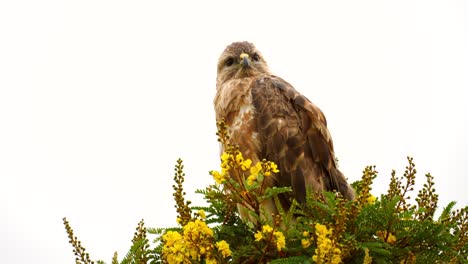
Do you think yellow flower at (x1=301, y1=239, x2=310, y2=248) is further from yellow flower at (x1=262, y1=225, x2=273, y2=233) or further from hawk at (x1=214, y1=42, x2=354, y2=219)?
hawk at (x1=214, y1=42, x2=354, y2=219)

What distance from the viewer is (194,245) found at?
→ 3402mm

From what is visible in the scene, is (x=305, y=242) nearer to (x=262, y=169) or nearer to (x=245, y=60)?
(x=262, y=169)

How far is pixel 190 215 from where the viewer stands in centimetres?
347

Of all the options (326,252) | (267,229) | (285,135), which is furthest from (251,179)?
(285,135)

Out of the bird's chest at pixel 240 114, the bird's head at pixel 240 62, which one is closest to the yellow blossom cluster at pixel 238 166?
the bird's chest at pixel 240 114

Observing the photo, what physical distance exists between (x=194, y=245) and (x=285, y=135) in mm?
2230

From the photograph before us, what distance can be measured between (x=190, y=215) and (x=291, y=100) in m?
2.55

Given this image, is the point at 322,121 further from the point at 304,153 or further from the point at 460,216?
the point at 460,216

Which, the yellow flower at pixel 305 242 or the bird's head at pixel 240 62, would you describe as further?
the bird's head at pixel 240 62

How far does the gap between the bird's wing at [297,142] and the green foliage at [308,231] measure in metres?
1.41

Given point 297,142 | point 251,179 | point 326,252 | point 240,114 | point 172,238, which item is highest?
point 240,114

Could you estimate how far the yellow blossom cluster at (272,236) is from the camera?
3.31 m

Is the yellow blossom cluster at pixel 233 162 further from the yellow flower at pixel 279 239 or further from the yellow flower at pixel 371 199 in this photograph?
the yellow flower at pixel 371 199

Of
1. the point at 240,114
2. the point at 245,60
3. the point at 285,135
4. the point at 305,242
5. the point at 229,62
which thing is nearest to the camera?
the point at 305,242
